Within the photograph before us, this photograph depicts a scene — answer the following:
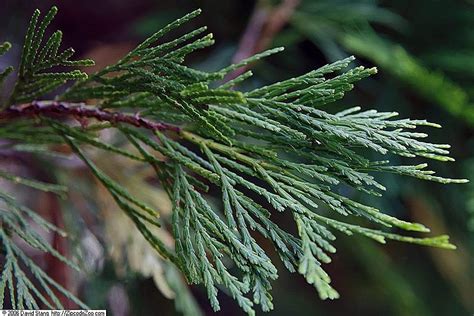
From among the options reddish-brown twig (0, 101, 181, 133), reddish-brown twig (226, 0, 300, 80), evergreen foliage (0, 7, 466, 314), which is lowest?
evergreen foliage (0, 7, 466, 314)

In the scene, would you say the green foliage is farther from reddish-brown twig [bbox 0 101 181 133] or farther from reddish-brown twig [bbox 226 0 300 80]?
reddish-brown twig [bbox 226 0 300 80]

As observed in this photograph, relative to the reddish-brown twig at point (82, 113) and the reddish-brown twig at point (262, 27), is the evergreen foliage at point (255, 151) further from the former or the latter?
the reddish-brown twig at point (262, 27)

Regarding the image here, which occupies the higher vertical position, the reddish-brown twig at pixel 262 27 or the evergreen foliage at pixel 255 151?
the reddish-brown twig at pixel 262 27

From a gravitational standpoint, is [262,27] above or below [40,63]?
above

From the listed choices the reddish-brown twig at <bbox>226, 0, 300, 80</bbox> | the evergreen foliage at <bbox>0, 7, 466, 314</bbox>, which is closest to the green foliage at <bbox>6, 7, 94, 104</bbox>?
the evergreen foliage at <bbox>0, 7, 466, 314</bbox>

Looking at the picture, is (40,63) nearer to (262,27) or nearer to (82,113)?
(82,113)

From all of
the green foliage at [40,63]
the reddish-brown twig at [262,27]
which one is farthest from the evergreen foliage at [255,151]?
the reddish-brown twig at [262,27]

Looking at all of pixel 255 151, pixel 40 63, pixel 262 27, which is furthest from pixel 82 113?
pixel 262 27

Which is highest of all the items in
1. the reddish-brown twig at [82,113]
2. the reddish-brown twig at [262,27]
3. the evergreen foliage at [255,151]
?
the reddish-brown twig at [262,27]

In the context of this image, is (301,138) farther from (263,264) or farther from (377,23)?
(377,23)

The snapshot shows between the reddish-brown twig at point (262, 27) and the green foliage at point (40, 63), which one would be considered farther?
the reddish-brown twig at point (262, 27)

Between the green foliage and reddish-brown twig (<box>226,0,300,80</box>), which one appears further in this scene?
reddish-brown twig (<box>226,0,300,80</box>)
